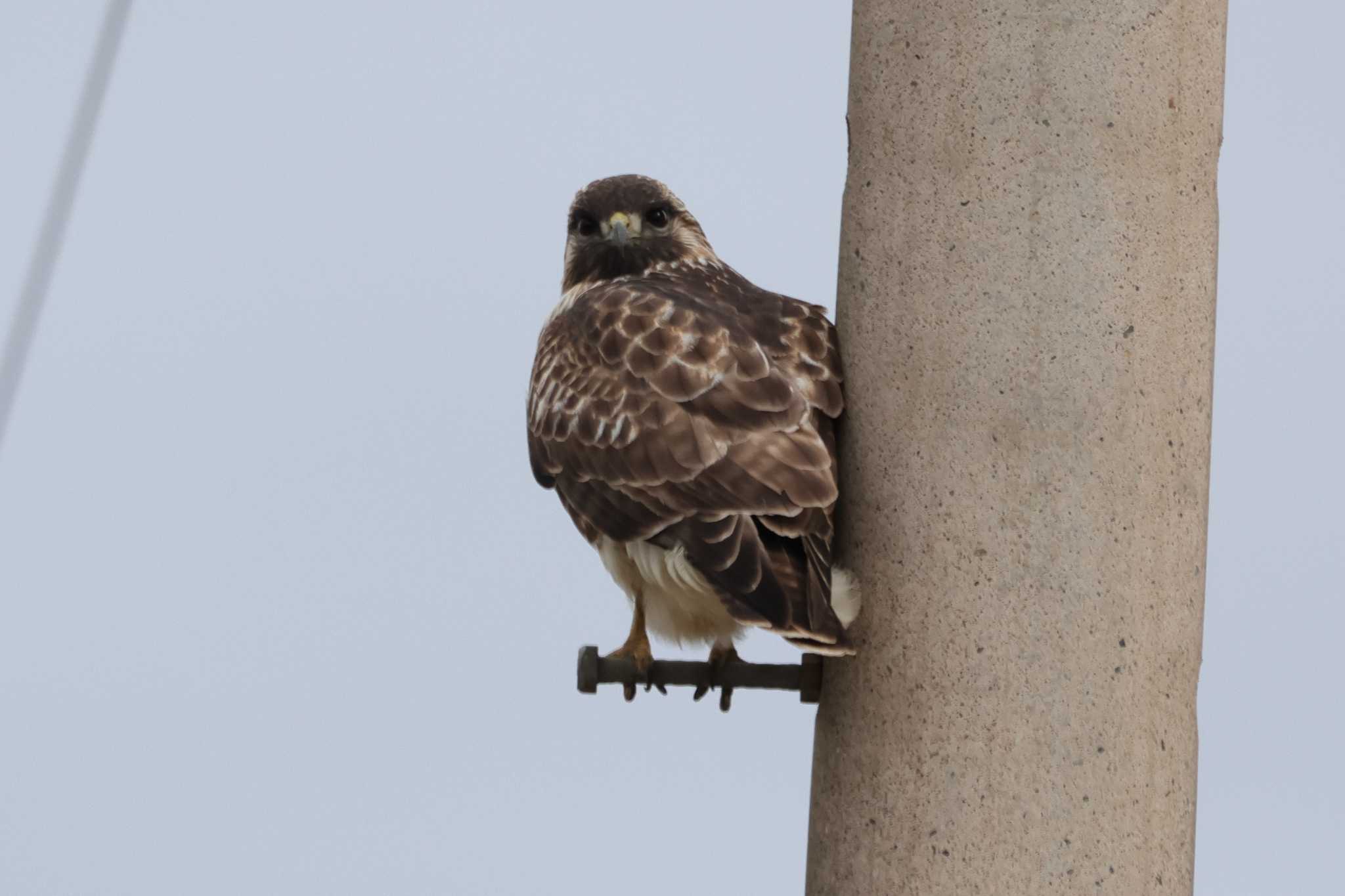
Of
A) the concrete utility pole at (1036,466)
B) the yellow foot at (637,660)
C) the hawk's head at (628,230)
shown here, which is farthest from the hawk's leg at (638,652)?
the hawk's head at (628,230)

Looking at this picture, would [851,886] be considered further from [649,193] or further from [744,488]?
[649,193]

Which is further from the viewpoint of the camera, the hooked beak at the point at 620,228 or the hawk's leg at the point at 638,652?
the hooked beak at the point at 620,228

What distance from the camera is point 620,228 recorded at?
17.5 feet

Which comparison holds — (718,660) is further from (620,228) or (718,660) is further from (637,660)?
(620,228)

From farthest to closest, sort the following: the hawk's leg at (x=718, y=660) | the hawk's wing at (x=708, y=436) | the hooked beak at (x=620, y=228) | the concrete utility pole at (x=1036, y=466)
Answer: the hooked beak at (x=620, y=228)
the hawk's leg at (x=718, y=660)
the hawk's wing at (x=708, y=436)
the concrete utility pole at (x=1036, y=466)

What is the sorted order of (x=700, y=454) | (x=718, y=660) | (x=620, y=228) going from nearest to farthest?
(x=700, y=454), (x=718, y=660), (x=620, y=228)

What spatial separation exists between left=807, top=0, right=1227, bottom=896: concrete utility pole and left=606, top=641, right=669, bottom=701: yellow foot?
0.61 metres

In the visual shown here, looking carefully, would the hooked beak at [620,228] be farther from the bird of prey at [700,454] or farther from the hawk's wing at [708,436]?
the hawk's wing at [708,436]

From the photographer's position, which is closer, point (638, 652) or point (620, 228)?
point (638, 652)

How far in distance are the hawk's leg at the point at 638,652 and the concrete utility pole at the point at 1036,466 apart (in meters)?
0.61

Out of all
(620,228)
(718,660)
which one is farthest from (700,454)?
(620,228)

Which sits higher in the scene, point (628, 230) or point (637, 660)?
point (628, 230)

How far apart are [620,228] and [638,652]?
4.36ft

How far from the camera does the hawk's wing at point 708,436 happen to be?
4031 millimetres
